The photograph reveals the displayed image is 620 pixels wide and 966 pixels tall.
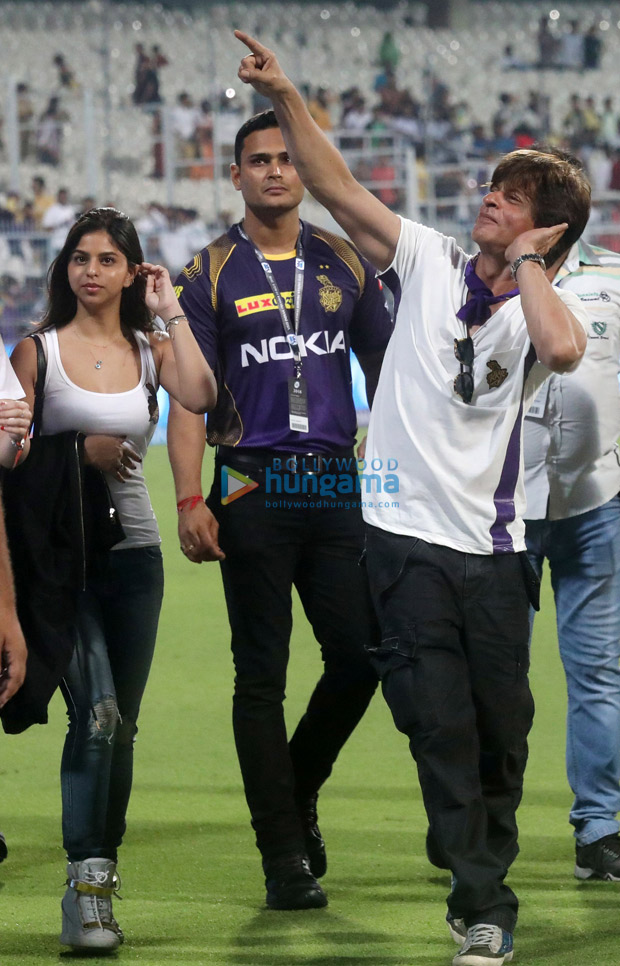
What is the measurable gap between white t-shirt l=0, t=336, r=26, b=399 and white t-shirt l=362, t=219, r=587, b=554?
81 cm

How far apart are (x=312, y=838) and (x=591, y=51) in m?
23.5

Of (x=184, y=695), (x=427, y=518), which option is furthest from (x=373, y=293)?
(x=184, y=695)

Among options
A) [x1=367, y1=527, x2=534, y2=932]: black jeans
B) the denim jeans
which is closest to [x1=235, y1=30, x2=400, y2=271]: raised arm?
[x1=367, y1=527, x2=534, y2=932]: black jeans

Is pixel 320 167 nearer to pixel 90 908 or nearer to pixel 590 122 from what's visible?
pixel 90 908

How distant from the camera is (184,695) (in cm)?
575

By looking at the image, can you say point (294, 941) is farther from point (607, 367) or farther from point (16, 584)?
point (607, 367)

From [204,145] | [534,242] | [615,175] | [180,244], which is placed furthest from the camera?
[615,175]

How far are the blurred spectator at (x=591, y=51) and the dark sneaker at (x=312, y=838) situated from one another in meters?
23.1

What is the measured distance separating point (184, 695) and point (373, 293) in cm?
249

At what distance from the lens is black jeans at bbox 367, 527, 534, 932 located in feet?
9.64

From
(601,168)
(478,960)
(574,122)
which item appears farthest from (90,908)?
(574,122)

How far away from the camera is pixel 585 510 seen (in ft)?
12.7

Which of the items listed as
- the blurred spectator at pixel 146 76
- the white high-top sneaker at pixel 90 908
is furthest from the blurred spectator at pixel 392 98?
the white high-top sneaker at pixel 90 908

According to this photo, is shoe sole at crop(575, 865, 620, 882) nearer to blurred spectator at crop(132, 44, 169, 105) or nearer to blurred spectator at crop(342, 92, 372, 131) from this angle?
blurred spectator at crop(342, 92, 372, 131)
